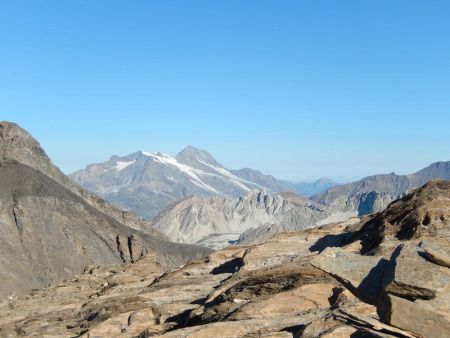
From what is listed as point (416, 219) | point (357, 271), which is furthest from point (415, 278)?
point (416, 219)

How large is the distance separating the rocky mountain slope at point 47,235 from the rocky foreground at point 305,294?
68565 mm

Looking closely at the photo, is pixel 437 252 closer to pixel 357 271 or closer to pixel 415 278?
pixel 415 278

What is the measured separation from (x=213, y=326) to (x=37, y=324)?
2383 centimetres

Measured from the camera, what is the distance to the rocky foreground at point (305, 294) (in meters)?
12.1

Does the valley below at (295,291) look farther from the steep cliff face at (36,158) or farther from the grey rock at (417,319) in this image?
the steep cliff face at (36,158)

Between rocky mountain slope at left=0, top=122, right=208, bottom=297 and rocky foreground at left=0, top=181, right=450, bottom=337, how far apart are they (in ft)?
225

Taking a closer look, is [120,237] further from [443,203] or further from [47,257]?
[443,203]

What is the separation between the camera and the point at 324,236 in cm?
4644

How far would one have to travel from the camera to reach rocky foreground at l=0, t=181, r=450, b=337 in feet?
39.8

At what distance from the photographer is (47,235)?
13562cm

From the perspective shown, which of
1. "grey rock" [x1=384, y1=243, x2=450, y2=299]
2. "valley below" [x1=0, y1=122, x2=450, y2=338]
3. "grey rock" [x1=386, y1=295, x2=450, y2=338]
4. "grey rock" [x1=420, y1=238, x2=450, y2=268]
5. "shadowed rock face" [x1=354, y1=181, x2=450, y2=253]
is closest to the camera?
"grey rock" [x1=386, y1=295, x2=450, y2=338]

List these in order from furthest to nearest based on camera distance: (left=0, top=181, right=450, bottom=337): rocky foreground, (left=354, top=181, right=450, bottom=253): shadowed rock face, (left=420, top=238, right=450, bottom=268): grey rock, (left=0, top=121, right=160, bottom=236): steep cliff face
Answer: (left=0, top=121, right=160, bottom=236): steep cliff face
(left=354, top=181, right=450, bottom=253): shadowed rock face
(left=420, top=238, right=450, bottom=268): grey rock
(left=0, top=181, right=450, bottom=337): rocky foreground

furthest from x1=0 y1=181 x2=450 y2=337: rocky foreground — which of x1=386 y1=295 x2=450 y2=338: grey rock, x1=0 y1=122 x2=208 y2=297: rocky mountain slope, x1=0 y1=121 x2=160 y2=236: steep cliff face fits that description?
x1=0 y1=121 x2=160 y2=236: steep cliff face

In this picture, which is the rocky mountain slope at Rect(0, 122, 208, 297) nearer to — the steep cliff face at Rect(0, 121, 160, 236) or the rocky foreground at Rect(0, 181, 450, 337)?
the steep cliff face at Rect(0, 121, 160, 236)
